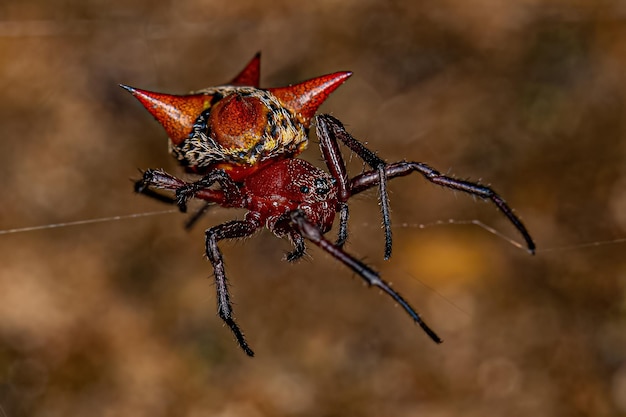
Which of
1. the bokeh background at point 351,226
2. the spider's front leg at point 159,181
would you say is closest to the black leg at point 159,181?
the spider's front leg at point 159,181

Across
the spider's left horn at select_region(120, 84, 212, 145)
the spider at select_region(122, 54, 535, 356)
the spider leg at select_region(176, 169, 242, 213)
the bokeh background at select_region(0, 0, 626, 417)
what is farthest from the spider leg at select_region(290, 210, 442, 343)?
the bokeh background at select_region(0, 0, 626, 417)

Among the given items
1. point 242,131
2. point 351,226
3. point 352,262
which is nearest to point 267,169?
point 242,131

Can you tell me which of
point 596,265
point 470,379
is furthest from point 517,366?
point 596,265

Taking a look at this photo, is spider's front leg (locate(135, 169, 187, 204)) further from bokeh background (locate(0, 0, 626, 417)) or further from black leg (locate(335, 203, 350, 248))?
bokeh background (locate(0, 0, 626, 417))

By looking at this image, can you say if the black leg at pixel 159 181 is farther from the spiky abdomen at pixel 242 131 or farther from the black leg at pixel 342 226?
the black leg at pixel 342 226

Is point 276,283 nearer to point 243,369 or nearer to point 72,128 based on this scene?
point 243,369
